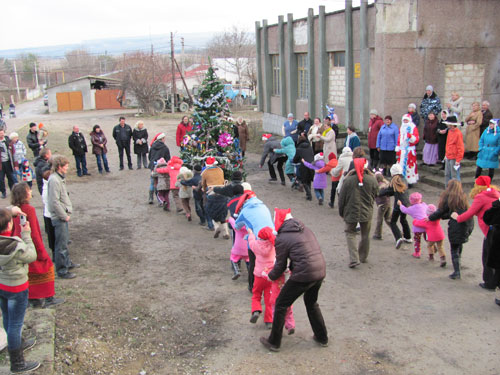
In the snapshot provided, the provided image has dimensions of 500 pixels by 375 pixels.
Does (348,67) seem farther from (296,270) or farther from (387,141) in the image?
(296,270)

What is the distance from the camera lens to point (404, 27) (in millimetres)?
14398

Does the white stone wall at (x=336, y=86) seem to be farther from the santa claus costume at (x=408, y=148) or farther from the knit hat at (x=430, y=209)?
the knit hat at (x=430, y=209)

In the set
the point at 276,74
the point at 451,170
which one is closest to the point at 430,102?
the point at 451,170

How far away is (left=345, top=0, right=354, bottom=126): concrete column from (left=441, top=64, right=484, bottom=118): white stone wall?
10.8 feet

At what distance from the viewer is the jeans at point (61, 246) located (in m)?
7.85

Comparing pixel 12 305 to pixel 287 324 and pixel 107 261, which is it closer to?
pixel 287 324

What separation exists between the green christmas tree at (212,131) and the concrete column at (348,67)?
6347 millimetres

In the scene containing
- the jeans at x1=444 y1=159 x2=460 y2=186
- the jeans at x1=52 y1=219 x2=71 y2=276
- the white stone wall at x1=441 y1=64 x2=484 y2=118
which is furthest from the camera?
the white stone wall at x1=441 y1=64 x2=484 y2=118

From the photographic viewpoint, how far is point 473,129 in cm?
1380

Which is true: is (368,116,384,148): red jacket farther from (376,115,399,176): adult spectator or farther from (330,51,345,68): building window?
(330,51,345,68): building window

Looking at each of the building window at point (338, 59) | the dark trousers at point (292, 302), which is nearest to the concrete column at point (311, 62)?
the building window at point (338, 59)

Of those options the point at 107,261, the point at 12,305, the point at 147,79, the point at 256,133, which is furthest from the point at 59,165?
the point at 147,79

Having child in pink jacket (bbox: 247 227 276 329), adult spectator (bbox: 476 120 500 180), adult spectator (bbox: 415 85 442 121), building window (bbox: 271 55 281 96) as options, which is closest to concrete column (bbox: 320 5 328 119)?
building window (bbox: 271 55 281 96)

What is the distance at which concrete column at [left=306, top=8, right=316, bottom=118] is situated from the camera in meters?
19.4
